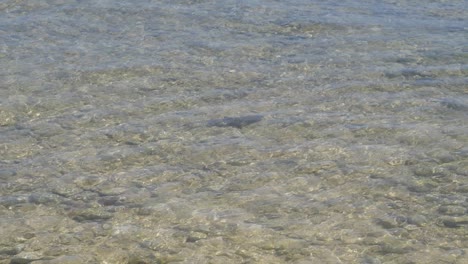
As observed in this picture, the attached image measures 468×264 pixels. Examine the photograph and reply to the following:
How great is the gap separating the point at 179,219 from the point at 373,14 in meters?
6.69

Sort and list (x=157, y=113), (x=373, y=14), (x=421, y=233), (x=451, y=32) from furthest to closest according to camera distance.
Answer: (x=373, y=14)
(x=451, y=32)
(x=157, y=113)
(x=421, y=233)

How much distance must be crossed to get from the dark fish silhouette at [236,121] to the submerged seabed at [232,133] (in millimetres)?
25

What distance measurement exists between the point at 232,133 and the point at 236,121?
0.97 ft

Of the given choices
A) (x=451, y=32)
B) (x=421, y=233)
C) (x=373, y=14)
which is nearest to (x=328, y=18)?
(x=373, y=14)

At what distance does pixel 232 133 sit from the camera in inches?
336

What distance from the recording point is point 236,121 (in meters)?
8.81

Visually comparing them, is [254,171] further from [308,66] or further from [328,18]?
[328,18]

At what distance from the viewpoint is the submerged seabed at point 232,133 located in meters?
6.55

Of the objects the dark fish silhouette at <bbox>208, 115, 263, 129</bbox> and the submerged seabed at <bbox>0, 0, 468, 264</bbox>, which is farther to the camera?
the dark fish silhouette at <bbox>208, 115, 263, 129</bbox>

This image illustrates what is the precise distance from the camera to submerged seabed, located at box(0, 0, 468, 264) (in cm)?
655

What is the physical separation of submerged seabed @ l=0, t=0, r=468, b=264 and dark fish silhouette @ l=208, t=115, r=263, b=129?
0.03 meters

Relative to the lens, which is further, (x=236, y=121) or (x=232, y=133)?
(x=236, y=121)

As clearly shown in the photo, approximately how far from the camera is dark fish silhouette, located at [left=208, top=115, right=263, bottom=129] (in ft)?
28.6

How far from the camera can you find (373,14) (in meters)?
12.5
